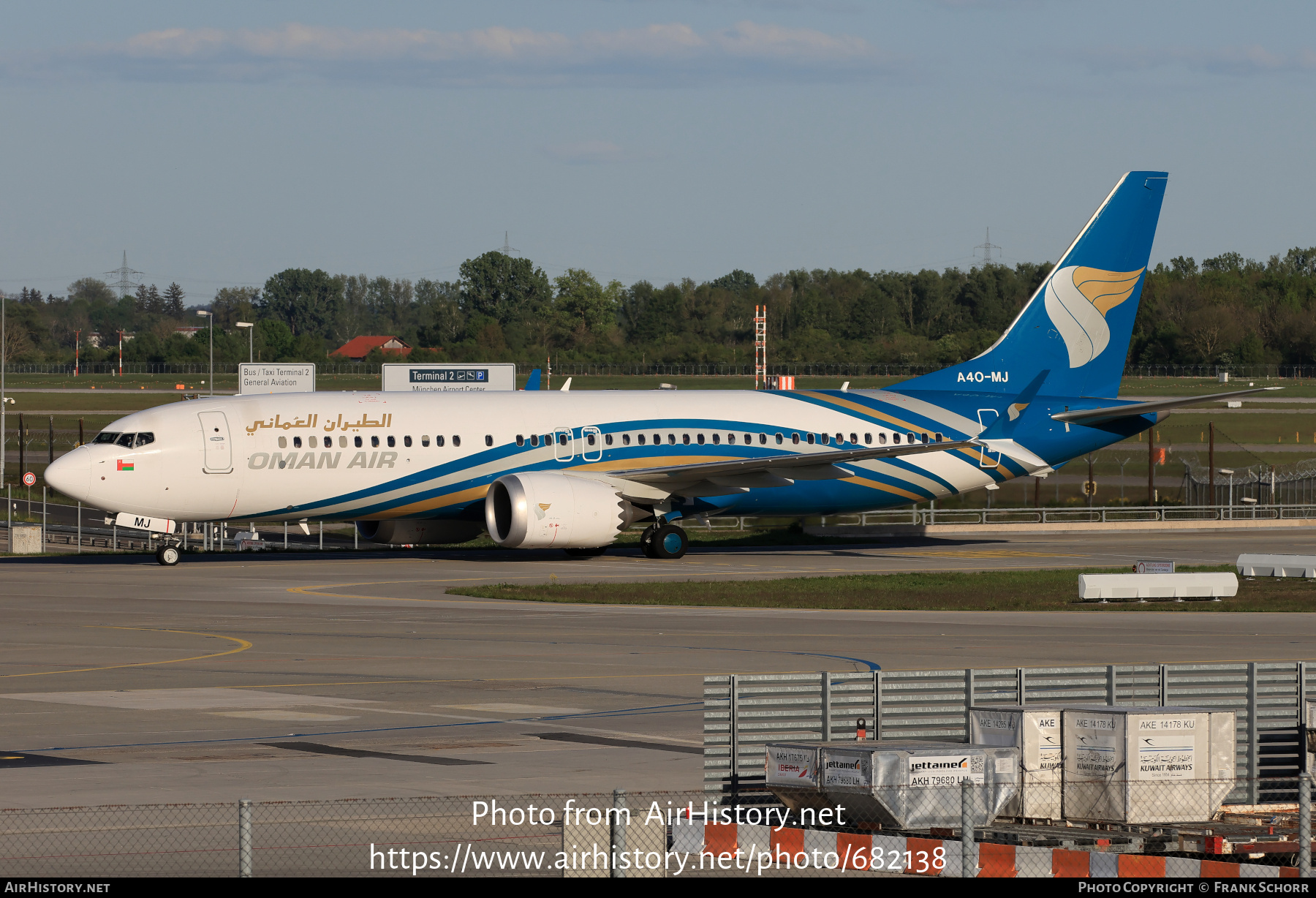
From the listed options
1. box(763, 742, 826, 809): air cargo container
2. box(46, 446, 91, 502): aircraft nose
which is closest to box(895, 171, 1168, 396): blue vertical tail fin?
box(46, 446, 91, 502): aircraft nose

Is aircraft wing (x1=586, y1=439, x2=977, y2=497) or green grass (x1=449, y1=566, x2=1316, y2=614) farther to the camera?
aircraft wing (x1=586, y1=439, x2=977, y2=497)

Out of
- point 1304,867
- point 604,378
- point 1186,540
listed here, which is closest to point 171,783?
point 1304,867

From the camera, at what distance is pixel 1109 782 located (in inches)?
658

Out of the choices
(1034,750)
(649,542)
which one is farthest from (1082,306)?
(1034,750)

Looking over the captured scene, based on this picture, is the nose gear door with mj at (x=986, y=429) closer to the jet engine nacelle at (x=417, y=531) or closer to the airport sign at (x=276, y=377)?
the jet engine nacelle at (x=417, y=531)

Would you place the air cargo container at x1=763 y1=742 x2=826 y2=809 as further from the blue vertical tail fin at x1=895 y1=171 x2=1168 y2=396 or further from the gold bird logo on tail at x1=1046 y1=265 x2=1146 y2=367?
the gold bird logo on tail at x1=1046 y1=265 x2=1146 y2=367

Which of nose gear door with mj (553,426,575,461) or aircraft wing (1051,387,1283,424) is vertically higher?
aircraft wing (1051,387,1283,424)

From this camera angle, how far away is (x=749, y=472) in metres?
50.8

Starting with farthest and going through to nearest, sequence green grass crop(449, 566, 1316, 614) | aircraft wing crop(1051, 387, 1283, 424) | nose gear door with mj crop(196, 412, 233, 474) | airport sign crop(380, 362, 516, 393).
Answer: airport sign crop(380, 362, 516, 393)
aircraft wing crop(1051, 387, 1283, 424)
nose gear door with mj crop(196, 412, 233, 474)
green grass crop(449, 566, 1316, 614)

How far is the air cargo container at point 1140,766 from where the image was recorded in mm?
16656

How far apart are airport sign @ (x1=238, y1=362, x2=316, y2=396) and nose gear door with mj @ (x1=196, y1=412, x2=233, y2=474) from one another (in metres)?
27.5

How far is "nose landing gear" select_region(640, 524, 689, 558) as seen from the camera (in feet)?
173

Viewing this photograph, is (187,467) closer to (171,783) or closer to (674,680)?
(674,680)

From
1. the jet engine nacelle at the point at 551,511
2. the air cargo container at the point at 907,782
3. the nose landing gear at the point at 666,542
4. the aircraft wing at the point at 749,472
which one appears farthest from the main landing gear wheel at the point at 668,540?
the air cargo container at the point at 907,782
